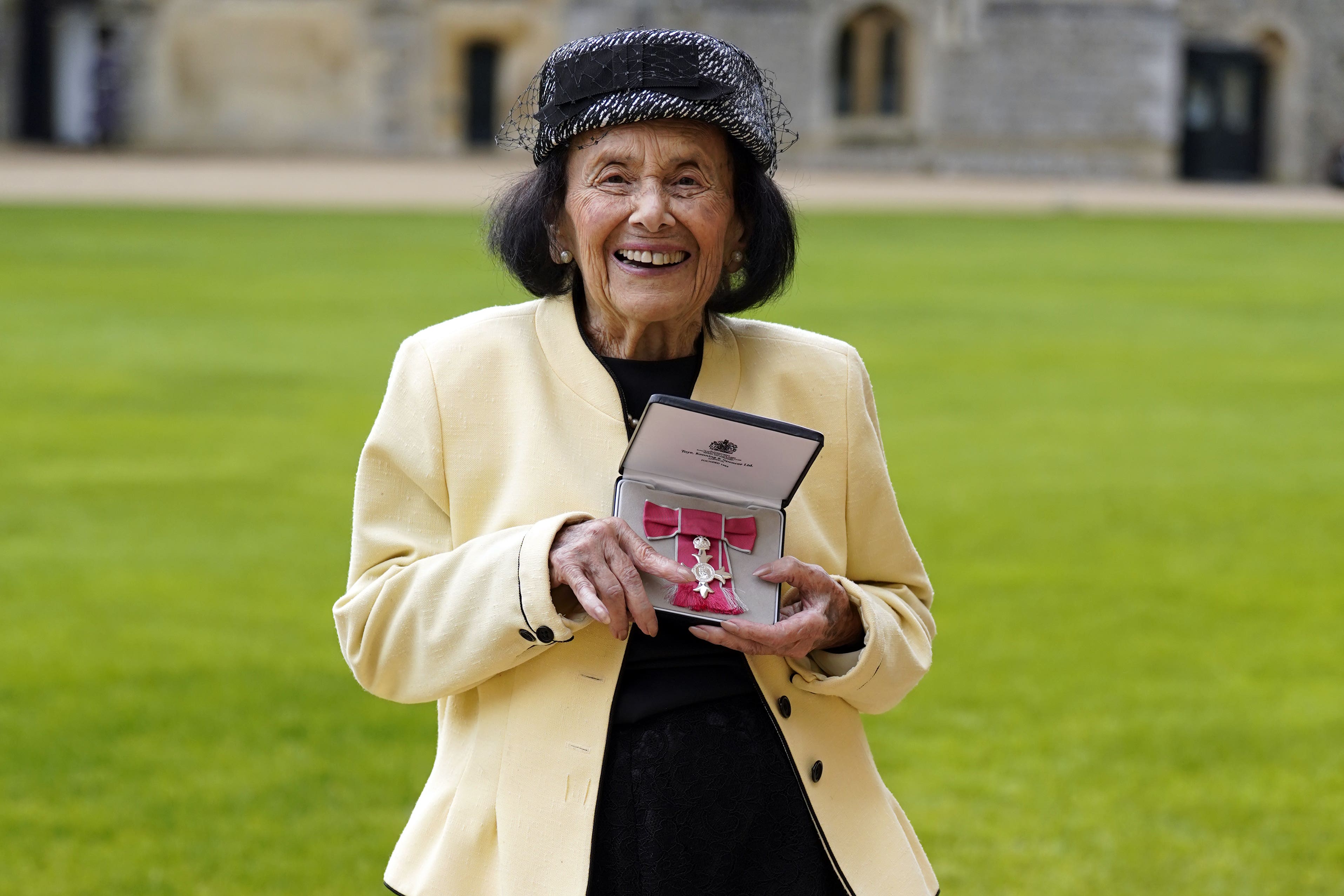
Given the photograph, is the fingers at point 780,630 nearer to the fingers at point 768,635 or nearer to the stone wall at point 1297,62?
the fingers at point 768,635

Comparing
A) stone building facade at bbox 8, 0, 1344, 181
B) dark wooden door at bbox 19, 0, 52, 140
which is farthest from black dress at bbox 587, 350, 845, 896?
dark wooden door at bbox 19, 0, 52, 140

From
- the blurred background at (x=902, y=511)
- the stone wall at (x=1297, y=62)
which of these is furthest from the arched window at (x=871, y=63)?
the blurred background at (x=902, y=511)

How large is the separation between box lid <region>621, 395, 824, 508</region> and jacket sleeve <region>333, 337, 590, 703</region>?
0.41ft

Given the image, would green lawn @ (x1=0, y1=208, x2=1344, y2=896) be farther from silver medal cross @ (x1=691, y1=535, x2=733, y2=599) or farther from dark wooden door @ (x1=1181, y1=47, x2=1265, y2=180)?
dark wooden door @ (x1=1181, y1=47, x2=1265, y2=180)

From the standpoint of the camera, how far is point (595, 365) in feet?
7.97

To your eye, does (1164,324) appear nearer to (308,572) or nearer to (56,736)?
(308,572)

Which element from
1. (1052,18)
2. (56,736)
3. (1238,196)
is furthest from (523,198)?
(1052,18)

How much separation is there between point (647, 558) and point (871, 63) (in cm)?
3793

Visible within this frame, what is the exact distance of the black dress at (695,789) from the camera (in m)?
2.31

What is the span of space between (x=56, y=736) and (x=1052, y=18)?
3441 centimetres

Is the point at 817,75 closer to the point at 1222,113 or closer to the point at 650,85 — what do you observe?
the point at 1222,113

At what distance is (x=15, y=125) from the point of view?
127 ft

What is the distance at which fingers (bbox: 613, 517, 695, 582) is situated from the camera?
7.03 feet

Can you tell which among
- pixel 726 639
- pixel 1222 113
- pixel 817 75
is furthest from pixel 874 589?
pixel 1222 113
